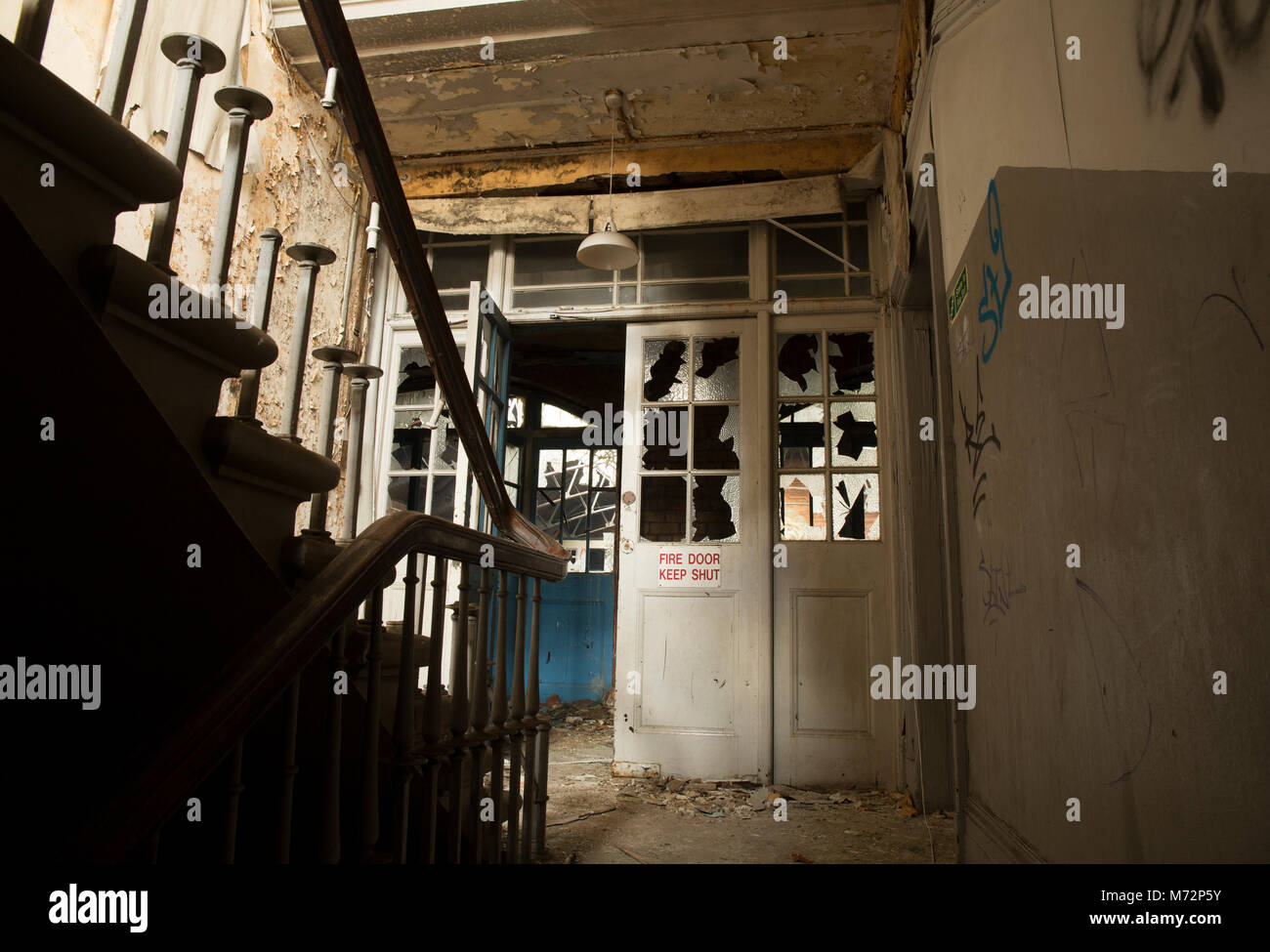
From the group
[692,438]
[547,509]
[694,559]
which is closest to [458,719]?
[694,559]

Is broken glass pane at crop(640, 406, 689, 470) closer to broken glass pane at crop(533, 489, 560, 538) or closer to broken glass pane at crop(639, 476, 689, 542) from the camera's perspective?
broken glass pane at crop(639, 476, 689, 542)

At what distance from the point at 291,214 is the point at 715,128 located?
2.25m

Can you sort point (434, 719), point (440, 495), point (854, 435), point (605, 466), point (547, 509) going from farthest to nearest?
1. point (605, 466)
2. point (547, 509)
3. point (440, 495)
4. point (854, 435)
5. point (434, 719)

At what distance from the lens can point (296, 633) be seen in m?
1.11

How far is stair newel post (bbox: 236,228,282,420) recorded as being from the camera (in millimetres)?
1364

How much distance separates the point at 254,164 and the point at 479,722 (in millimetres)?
2752

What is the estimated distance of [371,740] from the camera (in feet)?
4.51

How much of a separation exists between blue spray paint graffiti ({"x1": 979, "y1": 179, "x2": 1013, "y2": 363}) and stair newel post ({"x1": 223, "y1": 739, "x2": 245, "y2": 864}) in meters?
1.91

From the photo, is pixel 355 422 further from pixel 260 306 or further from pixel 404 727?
pixel 404 727

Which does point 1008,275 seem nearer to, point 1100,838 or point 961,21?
point 961,21

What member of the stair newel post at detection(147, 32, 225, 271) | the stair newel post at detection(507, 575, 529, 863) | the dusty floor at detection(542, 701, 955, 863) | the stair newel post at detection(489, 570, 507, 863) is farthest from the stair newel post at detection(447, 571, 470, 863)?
the stair newel post at detection(147, 32, 225, 271)

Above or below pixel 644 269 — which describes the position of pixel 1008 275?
below

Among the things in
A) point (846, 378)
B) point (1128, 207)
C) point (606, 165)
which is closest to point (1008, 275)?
point (1128, 207)

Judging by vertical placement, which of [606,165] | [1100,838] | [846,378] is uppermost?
[606,165]
